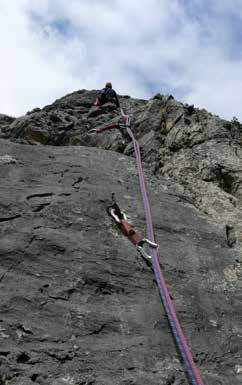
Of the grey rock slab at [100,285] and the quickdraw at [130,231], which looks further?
the quickdraw at [130,231]

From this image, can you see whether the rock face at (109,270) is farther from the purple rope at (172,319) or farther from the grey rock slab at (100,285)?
the purple rope at (172,319)

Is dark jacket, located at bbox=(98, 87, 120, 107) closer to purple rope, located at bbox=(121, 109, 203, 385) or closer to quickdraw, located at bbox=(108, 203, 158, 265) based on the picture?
quickdraw, located at bbox=(108, 203, 158, 265)

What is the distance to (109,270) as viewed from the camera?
498 cm

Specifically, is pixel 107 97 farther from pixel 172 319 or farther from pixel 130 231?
pixel 172 319

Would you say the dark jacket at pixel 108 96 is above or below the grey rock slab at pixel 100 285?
above

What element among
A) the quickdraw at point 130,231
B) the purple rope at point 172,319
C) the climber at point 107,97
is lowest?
the purple rope at point 172,319

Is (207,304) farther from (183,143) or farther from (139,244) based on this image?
(183,143)

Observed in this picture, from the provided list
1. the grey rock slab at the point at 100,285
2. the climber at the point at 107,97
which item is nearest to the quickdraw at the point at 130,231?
the grey rock slab at the point at 100,285

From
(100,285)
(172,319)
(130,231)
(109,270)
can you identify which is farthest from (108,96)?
(172,319)

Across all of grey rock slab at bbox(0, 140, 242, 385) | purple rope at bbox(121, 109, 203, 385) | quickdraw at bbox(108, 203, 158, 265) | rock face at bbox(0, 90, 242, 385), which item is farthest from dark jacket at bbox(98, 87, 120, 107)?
purple rope at bbox(121, 109, 203, 385)

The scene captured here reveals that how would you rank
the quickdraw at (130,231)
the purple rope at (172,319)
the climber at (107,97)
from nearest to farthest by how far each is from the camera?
the purple rope at (172,319), the quickdraw at (130,231), the climber at (107,97)

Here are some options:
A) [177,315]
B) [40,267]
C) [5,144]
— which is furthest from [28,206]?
[177,315]

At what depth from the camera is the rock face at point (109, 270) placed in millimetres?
4035

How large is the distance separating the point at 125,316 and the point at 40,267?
A: 1012mm
